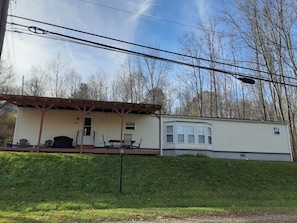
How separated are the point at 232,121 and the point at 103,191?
12.6m

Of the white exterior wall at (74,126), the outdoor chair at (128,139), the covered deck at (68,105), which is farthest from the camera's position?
the outdoor chair at (128,139)

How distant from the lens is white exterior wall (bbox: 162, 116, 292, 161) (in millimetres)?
17109

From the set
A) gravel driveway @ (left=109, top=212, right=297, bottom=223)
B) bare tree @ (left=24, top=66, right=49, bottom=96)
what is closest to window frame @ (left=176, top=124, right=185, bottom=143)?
gravel driveway @ (left=109, top=212, right=297, bottom=223)

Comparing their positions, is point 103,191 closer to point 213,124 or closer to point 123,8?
point 123,8

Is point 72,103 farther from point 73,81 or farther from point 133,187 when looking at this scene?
point 73,81

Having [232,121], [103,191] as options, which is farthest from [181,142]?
[103,191]

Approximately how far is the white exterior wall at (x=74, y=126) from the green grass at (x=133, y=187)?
12.3 ft

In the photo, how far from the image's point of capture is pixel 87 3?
28.6 ft

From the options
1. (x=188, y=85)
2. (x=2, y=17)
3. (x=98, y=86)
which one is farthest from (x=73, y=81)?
(x=2, y=17)

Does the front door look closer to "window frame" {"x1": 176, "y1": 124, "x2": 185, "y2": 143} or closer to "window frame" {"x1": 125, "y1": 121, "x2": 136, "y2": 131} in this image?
"window frame" {"x1": 125, "y1": 121, "x2": 136, "y2": 131}

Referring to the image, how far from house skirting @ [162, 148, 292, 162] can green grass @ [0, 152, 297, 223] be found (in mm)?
2916

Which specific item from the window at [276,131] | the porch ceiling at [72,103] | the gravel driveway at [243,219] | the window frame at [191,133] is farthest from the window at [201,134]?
the gravel driveway at [243,219]

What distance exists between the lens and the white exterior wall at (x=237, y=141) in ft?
56.1

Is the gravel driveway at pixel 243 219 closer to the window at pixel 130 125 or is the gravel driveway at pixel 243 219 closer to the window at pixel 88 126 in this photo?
the window at pixel 130 125
